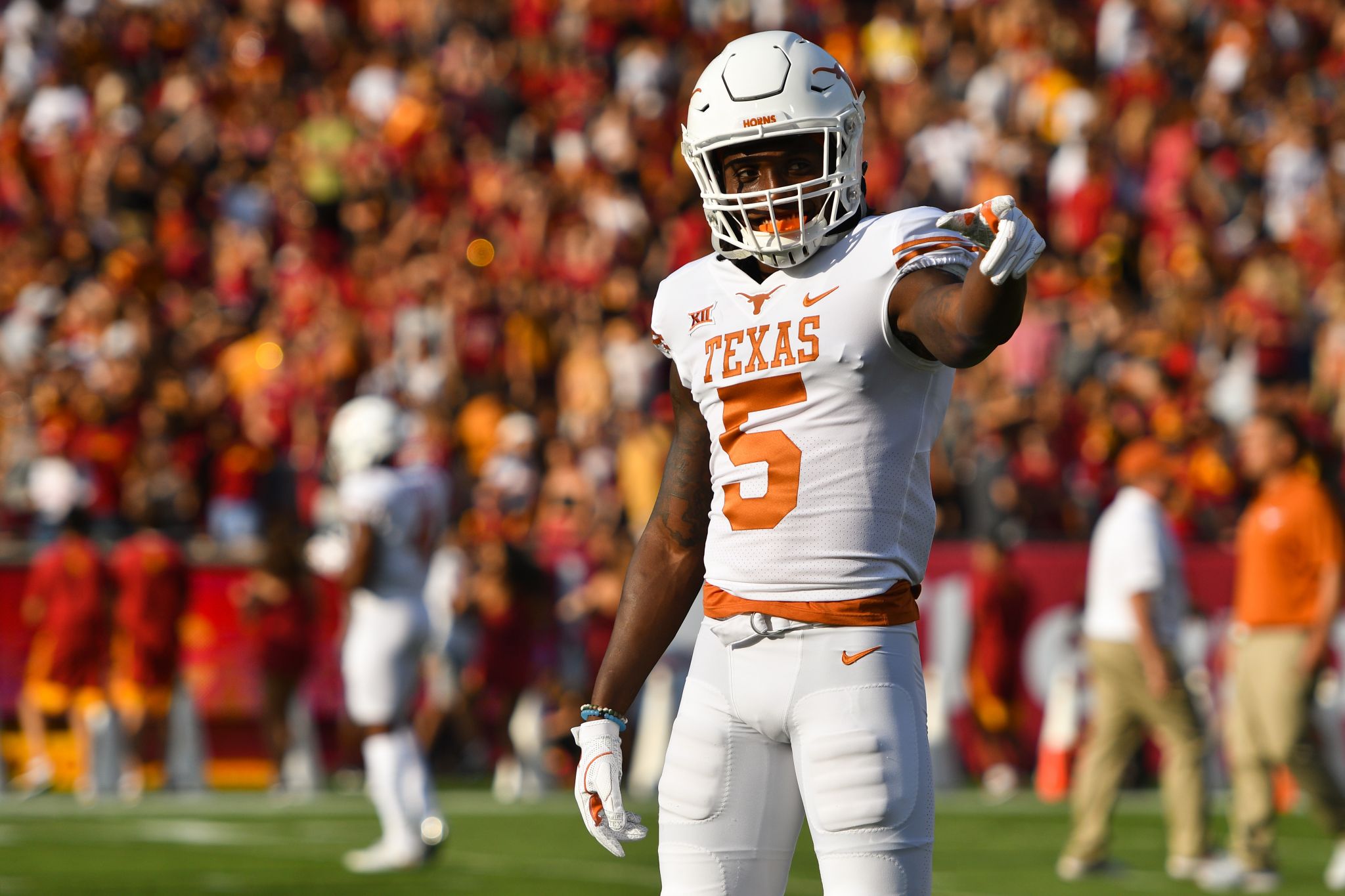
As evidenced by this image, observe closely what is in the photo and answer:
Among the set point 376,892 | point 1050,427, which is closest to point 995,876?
point 376,892

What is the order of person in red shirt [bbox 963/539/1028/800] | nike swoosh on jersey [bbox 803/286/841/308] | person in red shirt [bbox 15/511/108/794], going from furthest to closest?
person in red shirt [bbox 963/539/1028/800], person in red shirt [bbox 15/511/108/794], nike swoosh on jersey [bbox 803/286/841/308]

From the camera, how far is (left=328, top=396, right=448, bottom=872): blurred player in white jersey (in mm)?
9070

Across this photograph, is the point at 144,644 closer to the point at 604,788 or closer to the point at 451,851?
the point at 451,851

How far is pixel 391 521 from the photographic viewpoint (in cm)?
928

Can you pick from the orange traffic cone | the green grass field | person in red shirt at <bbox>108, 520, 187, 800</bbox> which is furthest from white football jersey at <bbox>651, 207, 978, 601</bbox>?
person in red shirt at <bbox>108, 520, 187, 800</bbox>

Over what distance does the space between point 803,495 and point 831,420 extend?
0.15 meters

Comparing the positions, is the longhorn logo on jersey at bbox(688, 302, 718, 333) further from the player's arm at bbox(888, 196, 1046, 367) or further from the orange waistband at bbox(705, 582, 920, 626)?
the orange waistband at bbox(705, 582, 920, 626)

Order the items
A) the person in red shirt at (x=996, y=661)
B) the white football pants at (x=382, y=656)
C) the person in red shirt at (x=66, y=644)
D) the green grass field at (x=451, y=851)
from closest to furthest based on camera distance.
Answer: the green grass field at (x=451, y=851), the white football pants at (x=382, y=656), the person in red shirt at (x=66, y=644), the person in red shirt at (x=996, y=661)

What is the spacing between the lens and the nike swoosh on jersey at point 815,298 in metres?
3.59

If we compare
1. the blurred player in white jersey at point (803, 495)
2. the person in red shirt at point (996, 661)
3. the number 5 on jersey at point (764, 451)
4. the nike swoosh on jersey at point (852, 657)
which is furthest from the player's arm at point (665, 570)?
the person in red shirt at point (996, 661)

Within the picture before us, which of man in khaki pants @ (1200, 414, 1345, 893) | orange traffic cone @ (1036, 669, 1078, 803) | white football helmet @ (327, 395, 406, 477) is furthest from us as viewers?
orange traffic cone @ (1036, 669, 1078, 803)

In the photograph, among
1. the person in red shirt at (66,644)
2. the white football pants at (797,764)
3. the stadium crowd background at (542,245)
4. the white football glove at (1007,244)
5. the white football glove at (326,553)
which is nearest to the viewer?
the white football glove at (1007,244)

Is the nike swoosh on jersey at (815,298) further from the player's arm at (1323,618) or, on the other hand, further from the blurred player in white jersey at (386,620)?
the player's arm at (1323,618)

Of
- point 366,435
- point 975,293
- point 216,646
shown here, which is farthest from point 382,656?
point 975,293
